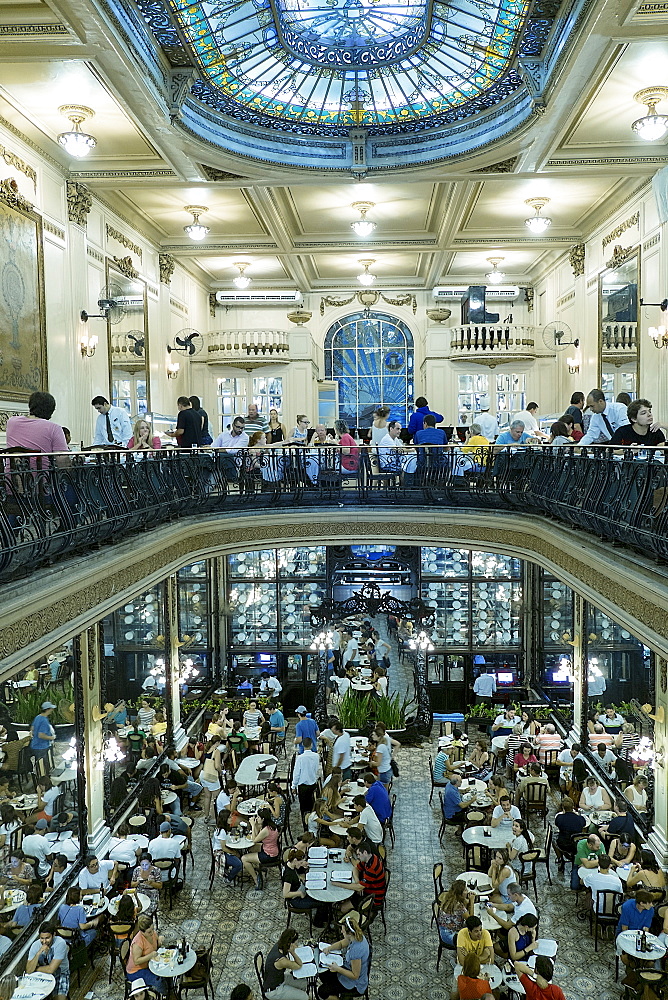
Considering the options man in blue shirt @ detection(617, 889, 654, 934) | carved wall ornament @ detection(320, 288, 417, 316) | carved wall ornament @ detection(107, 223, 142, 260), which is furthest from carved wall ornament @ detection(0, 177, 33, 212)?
carved wall ornament @ detection(320, 288, 417, 316)

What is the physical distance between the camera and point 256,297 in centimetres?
1883

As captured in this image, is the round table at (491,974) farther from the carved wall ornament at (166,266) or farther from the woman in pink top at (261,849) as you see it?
the carved wall ornament at (166,266)

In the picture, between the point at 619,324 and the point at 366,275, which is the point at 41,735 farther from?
the point at 366,275

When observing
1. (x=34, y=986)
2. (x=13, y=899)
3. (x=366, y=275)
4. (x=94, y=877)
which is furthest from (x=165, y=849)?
(x=366, y=275)

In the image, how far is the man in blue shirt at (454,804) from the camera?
9.76 m

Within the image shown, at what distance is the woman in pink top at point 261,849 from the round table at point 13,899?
241 centimetres

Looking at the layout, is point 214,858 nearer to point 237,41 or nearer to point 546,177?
Result: point 237,41

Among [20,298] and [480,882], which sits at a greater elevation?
[20,298]

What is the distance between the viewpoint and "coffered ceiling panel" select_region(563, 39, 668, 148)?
8070mm

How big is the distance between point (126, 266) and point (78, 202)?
2.05 meters

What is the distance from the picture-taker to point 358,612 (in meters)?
14.3

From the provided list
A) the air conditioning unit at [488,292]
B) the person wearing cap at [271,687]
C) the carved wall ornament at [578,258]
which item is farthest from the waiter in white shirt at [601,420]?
the air conditioning unit at [488,292]

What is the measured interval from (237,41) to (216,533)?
6401 millimetres

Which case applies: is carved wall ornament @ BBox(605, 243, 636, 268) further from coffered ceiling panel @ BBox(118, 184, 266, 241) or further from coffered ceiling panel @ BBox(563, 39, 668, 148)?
coffered ceiling panel @ BBox(118, 184, 266, 241)
